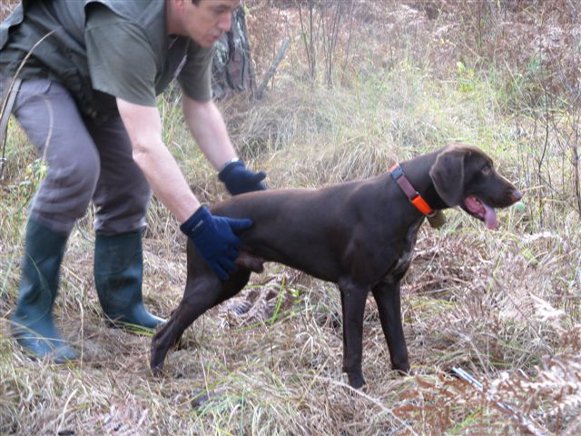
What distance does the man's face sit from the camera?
12.4ft

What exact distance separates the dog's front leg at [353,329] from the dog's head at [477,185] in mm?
527

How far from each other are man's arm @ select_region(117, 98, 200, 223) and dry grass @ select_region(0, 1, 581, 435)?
0.70m

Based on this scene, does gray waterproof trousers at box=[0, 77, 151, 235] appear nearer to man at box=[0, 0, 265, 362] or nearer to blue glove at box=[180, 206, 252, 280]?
man at box=[0, 0, 265, 362]

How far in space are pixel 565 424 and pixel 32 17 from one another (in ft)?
8.90

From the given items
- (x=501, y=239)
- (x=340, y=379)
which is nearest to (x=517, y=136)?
(x=501, y=239)

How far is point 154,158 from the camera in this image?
151 inches

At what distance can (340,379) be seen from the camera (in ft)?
13.4

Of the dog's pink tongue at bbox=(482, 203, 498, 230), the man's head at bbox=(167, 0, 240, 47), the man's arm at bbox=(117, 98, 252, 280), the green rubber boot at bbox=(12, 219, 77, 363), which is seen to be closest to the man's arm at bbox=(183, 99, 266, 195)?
the man's arm at bbox=(117, 98, 252, 280)

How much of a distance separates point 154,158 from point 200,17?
58 cm

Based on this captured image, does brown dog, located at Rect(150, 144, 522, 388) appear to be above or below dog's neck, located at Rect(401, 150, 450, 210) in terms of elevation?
below

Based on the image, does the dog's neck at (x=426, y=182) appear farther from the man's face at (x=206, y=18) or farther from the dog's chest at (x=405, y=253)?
the man's face at (x=206, y=18)

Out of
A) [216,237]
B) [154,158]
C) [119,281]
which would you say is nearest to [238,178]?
[216,237]

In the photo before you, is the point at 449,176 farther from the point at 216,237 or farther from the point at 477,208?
the point at 216,237

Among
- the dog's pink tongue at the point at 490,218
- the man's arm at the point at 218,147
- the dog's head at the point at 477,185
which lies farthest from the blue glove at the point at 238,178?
the dog's pink tongue at the point at 490,218
